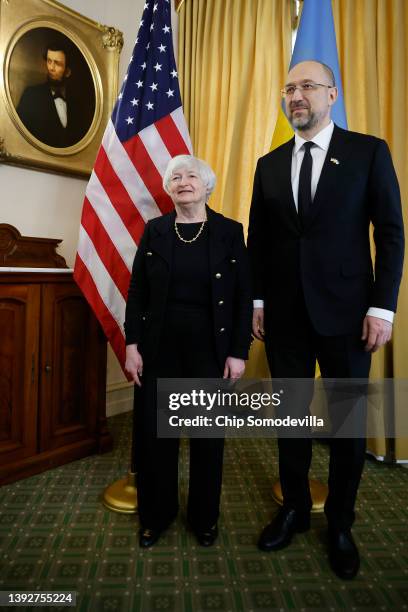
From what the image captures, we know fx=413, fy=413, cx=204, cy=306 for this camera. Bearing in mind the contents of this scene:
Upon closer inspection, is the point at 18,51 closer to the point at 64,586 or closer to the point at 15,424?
the point at 15,424

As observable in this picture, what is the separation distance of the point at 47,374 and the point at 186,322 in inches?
38.9

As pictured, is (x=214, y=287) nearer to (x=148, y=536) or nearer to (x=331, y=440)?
(x=331, y=440)

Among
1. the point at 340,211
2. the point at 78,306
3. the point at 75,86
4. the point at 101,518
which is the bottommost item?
the point at 101,518

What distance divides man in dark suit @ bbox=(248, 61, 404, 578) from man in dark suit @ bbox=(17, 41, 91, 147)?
1.60 metres

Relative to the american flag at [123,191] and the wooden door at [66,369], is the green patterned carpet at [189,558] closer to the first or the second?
the wooden door at [66,369]

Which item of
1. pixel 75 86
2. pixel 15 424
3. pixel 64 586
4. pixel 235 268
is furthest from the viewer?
pixel 75 86

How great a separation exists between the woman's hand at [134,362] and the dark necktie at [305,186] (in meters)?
0.78

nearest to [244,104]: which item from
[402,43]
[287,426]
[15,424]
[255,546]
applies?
[402,43]

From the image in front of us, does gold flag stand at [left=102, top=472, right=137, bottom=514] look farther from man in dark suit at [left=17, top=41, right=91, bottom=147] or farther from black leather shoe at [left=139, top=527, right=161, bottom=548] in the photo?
man in dark suit at [left=17, top=41, right=91, bottom=147]

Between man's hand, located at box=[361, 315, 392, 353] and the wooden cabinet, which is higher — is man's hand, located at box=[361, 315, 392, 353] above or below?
above

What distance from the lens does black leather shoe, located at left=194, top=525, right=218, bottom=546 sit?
1.58 meters

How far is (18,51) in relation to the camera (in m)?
2.32

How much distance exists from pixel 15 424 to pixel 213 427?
1.06 meters

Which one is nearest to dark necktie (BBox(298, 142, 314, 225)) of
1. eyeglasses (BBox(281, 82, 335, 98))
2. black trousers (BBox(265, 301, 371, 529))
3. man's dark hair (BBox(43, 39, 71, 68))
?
eyeglasses (BBox(281, 82, 335, 98))
